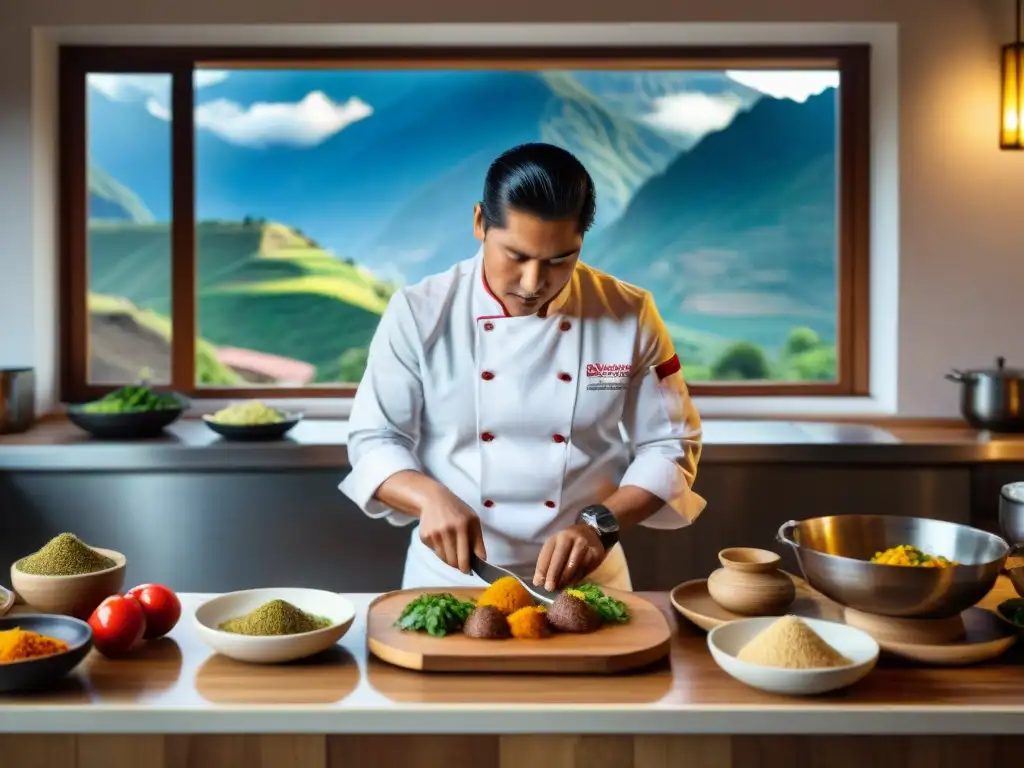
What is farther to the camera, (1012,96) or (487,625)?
(1012,96)

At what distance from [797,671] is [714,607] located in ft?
1.37

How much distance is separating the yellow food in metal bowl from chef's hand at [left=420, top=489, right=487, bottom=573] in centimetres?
72

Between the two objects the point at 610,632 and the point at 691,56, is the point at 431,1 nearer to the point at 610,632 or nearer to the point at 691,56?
the point at 691,56

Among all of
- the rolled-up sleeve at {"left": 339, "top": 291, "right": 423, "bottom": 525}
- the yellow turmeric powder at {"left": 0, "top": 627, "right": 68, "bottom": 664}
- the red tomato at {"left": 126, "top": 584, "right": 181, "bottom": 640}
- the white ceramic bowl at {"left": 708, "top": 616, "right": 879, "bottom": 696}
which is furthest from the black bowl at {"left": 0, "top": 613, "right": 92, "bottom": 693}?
the white ceramic bowl at {"left": 708, "top": 616, "right": 879, "bottom": 696}

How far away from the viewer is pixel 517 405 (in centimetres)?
238

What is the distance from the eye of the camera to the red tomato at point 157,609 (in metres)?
1.85

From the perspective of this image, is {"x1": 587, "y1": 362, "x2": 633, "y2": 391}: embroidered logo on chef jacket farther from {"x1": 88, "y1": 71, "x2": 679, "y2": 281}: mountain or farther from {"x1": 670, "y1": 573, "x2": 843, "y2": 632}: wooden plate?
{"x1": 88, "y1": 71, "x2": 679, "y2": 281}: mountain

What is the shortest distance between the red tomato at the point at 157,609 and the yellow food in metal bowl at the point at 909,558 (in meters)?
1.16

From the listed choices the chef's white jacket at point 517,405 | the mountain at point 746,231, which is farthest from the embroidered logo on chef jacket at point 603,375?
the mountain at point 746,231

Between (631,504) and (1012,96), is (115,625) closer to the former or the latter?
(631,504)

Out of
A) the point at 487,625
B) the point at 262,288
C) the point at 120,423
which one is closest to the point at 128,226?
the point at 262,288

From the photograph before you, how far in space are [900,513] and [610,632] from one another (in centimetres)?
184

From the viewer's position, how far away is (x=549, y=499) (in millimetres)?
2396

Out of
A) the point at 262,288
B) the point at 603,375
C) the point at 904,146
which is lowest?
the point at 603,375
